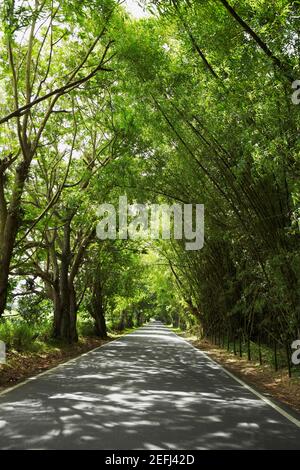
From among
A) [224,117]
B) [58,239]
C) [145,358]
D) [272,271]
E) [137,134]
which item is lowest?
[145,358]

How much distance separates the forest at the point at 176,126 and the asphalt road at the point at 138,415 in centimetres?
275

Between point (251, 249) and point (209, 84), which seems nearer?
point (209, 84)

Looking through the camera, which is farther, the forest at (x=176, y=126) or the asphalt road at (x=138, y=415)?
the forest at (x=176, y=126)

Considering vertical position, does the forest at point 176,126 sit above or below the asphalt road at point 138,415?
above

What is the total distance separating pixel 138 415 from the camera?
666cm

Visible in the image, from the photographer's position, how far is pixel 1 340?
15352mm

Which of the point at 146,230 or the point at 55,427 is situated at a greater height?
the point at 146,230

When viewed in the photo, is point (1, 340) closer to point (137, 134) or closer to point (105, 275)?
point (137, 134)

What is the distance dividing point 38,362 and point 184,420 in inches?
338

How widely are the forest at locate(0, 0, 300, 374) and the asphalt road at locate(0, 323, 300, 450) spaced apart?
2.75 meters

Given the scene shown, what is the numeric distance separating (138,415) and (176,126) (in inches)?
291

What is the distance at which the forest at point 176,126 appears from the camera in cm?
786

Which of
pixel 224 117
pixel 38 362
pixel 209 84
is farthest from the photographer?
pixel 38 362
